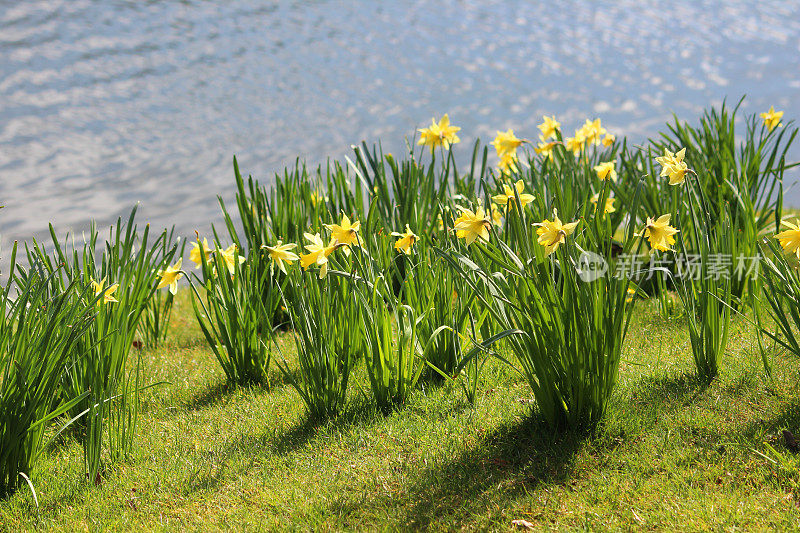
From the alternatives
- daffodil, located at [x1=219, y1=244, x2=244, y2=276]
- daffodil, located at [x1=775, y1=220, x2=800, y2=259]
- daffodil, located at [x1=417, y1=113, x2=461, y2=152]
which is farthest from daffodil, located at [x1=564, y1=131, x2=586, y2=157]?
daffodil, located at [x1=219, y1=244, x2=244, y2=276]

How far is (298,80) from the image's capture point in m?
11.3

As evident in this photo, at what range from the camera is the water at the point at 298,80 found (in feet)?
24.9

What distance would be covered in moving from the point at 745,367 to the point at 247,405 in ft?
6.71

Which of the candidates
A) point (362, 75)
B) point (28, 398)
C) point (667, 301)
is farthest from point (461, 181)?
point (362, 75)

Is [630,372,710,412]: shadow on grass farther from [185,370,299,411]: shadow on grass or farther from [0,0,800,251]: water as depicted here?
[0,0,800,251]: water

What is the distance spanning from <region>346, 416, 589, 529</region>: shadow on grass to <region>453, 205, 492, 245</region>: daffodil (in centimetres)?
73

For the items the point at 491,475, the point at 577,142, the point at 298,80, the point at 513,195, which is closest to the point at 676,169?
the point at 513,195

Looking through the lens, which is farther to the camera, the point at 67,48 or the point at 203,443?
the point at 67,48

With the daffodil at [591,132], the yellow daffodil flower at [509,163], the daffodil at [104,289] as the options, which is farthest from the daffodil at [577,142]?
the daffodil at [104,289]

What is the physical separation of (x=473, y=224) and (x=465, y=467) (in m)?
0.82

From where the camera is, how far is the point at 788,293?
2.30m

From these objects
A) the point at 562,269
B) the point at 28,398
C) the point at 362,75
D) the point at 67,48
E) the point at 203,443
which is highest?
the point at 67,48

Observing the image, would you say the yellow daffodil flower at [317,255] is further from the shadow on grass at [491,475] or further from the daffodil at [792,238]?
the daffodil at [792,238]

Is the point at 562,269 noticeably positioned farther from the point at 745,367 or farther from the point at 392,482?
the point at 745,367
